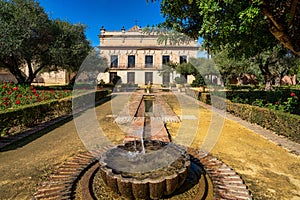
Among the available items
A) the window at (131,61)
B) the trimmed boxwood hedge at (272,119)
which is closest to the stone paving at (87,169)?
the trimmed boxwood hedge at (272,119)

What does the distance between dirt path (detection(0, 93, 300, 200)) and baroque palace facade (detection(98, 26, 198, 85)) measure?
30478 mm

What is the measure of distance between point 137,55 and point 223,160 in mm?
35156

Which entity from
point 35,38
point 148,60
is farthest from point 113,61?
point 35,38

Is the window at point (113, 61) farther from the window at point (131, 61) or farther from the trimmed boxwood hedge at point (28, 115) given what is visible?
the trimmed boxwood hedge at point (28, 115)

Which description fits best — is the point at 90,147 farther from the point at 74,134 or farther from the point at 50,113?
the point at 50,113

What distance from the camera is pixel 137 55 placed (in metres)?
37.2

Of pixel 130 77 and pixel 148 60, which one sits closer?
pixel 130 77

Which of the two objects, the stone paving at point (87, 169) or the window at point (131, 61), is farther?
the window at point (131, 61)

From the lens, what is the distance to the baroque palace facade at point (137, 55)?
35781 millimetres

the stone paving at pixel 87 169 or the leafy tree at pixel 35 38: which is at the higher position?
the leafy tree at pixel 35 38

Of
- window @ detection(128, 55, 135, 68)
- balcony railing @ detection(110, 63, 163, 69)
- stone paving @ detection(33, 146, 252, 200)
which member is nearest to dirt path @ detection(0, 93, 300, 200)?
stone paving @ detection(33, 146, 252, 200)

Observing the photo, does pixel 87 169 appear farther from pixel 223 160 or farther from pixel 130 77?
pixel 130 77

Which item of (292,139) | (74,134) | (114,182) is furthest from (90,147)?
(292,139)

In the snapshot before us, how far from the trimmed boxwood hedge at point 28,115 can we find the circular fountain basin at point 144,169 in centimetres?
365
